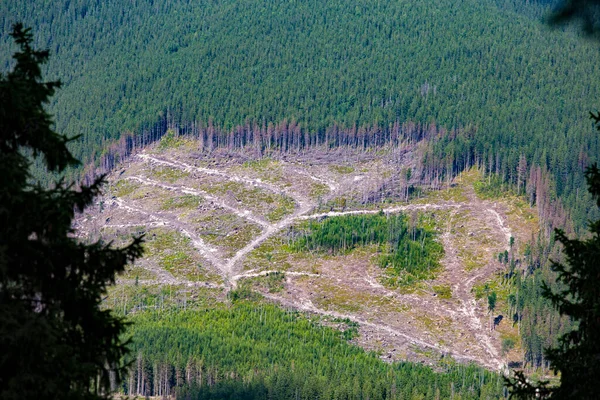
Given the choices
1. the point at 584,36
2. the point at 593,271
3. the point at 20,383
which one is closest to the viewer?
the point at 584,36

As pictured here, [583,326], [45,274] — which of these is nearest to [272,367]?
[583,326]

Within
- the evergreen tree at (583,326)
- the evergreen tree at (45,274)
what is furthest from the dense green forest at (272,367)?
the evergreen tree at (45,274)

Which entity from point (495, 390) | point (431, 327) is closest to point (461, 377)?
point (495, 390)

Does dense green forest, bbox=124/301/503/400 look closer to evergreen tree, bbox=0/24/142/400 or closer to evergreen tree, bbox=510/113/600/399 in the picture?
evergreen tree, bbox=510/113/600/399

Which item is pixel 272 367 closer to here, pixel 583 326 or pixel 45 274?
pixel 583 326

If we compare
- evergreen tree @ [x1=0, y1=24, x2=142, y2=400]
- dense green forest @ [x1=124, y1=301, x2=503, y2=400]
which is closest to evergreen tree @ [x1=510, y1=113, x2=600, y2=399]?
evergreen tree @ [x1=0, y1=24, x2=142, y2=400]

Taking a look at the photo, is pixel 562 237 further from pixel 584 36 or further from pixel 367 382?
pixel 367 382
